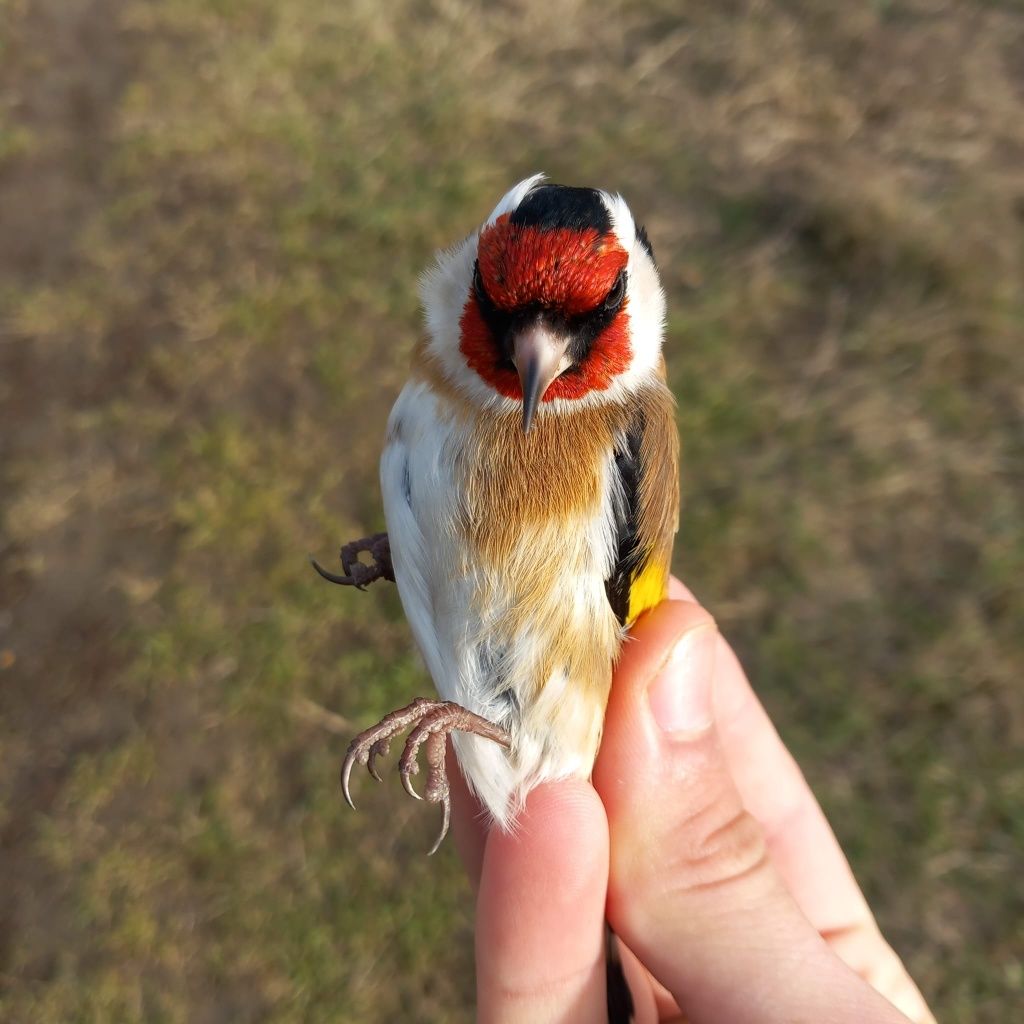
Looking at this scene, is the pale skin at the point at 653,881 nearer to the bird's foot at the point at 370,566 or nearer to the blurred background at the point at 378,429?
the bird's foot at the point at 370,566

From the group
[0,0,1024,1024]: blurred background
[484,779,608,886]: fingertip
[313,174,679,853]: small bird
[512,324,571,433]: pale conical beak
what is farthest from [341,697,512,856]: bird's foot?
[0,0,1024,1024]: blurred background

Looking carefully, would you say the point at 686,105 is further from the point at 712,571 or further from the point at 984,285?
the point at 712,571

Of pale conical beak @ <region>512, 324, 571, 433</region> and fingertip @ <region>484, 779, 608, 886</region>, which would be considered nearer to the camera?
pale conical beak @ <region>512, 324, 571, 433</region>

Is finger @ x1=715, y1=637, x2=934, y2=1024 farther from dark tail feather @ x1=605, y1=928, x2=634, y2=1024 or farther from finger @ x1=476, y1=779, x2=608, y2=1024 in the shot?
finger @ x1=476, y1=779, x2=608, y2=1024

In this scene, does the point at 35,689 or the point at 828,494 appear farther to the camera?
the point at 828,494

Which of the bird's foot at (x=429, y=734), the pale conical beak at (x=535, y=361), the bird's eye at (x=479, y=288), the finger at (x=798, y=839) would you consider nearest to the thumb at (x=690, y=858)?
the bird's foot at (x=429, y=734)

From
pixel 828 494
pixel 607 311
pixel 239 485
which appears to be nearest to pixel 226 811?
pixel 239 485

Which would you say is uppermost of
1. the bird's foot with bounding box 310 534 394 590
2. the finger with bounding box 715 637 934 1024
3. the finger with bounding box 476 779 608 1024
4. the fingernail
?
the bird's foot with bounding box 310 534 394 590
